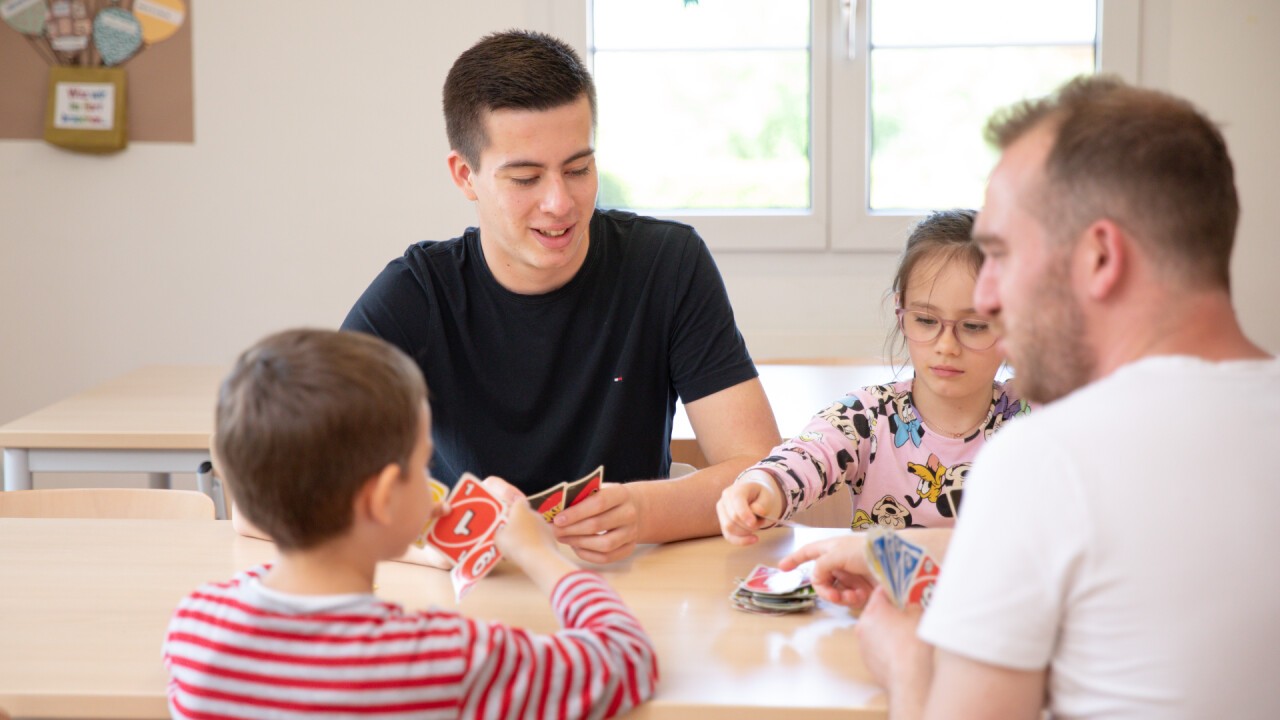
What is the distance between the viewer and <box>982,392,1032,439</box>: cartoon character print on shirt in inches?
79.4

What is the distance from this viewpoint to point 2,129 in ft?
13.7

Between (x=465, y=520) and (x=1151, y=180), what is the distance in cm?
81

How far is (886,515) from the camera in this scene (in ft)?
6.67

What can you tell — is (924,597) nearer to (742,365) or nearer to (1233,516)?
(1233,516)

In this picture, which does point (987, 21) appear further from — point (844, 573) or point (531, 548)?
point (531, 548)

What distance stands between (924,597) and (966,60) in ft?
10.5

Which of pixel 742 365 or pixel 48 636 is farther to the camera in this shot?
pixel 742 365

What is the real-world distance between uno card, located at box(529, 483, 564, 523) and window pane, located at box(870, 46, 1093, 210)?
281cm

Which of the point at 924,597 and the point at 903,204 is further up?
the point at 903,204

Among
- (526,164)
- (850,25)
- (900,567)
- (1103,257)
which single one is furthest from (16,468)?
(850,25)

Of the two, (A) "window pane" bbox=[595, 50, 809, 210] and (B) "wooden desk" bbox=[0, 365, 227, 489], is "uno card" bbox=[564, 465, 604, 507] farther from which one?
(A) "window pane" bbox=[595, 50, 809, 210]

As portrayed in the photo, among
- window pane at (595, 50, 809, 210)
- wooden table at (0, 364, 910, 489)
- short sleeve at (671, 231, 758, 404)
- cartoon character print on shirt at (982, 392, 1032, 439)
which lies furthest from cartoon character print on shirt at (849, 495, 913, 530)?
window pane at (595, 50, 809, 210)

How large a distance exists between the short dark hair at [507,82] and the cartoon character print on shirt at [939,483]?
0.80 m

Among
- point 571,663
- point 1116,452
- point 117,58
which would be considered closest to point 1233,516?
point 1116,452
